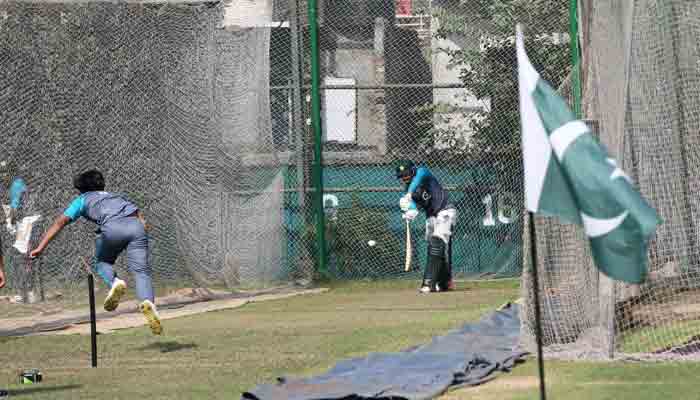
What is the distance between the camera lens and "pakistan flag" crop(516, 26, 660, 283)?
7566mm

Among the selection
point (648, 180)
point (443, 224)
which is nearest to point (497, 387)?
point (648, 180)

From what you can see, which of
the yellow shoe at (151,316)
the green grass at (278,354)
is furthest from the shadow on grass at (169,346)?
the yellow shoe at (151,316)

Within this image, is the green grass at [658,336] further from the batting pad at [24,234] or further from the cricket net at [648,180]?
the batting pad at [24,234]

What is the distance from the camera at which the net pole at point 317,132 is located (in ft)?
71.6

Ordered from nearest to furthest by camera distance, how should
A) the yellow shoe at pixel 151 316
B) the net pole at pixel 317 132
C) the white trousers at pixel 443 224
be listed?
the yellow shoe at pixel 151 316 → the white trousers at pixel 443 224 → the net pole at pixel 317 132

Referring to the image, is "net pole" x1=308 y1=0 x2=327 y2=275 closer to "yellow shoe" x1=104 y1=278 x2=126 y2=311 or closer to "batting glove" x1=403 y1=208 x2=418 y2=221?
"batting glove" x1=403 y1=208 x2=418 y2=221

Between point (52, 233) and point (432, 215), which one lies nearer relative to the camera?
point (52, 233)

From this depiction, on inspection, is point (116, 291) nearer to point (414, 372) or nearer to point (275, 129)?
point (414, 372)

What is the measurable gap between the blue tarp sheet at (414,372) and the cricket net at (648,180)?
2.00ft

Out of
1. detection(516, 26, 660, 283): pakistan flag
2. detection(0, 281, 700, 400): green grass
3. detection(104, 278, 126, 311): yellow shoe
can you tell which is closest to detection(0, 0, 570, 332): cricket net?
detection(0, 281, 700, 400): green grass

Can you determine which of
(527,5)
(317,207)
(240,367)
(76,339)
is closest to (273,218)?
(317,207)

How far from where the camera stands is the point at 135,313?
60.7ft

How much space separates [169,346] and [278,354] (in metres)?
1.45

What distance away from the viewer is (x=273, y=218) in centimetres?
2144
